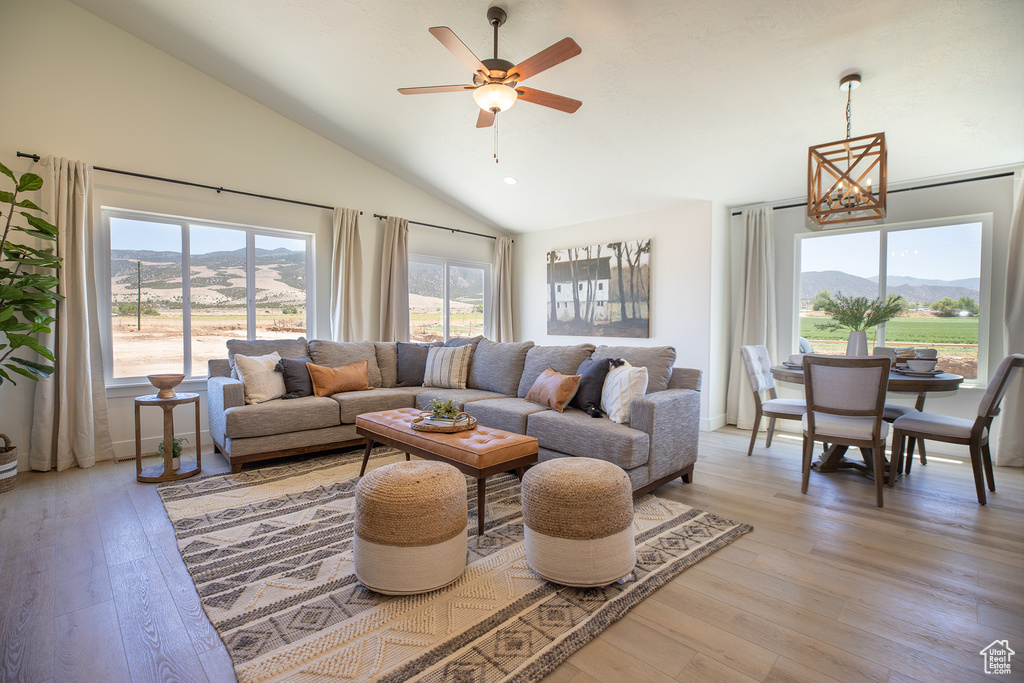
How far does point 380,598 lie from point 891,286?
506cm

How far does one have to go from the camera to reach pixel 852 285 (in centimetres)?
461

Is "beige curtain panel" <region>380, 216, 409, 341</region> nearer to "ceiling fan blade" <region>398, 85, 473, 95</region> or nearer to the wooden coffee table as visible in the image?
the wooden coffee table

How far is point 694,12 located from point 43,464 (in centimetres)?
537

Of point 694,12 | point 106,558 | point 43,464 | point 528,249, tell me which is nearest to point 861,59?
point 694,12

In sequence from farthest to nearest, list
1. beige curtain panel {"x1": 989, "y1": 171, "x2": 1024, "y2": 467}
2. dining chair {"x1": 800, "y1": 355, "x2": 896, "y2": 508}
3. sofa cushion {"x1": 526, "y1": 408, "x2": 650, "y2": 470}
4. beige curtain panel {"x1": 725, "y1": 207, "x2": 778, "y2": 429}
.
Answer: beige curtain panel {"x1": 725, "y1": 207, "x2": 778, "y2": 429} < beige curtain panel {"x1": 989, "y1": 171, "x2": 1024, "y2": 467} < dining chair {"x1": 800, "y1": 355, "x2": 896, "y2": 508} < sofa cushion {"x1": 526, "y1": 408, "x2": 650, "y2": 470}

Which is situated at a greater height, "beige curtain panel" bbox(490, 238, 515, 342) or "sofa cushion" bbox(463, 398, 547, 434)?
"beige curtain panel" bbox(490, 238, 515, 342)

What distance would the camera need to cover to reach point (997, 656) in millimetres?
1546

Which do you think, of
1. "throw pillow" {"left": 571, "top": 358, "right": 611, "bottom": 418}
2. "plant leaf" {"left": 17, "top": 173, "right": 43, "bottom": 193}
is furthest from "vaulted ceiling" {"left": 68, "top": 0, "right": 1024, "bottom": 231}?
"throw pillow" {"left": 571, "top": 358, "right": 611, "bottom": 418}

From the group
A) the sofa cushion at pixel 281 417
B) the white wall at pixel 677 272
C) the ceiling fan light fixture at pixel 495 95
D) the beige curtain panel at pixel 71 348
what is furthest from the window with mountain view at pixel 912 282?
the beige curtain panel at pixel 71 348

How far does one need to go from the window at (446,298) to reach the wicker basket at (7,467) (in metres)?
3.61

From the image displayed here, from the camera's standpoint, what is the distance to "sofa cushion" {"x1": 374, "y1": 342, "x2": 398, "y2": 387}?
4742 mm

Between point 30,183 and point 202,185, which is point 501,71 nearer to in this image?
point 30,183

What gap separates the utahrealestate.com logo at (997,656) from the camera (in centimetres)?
149

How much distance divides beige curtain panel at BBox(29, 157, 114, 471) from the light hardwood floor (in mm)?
591
